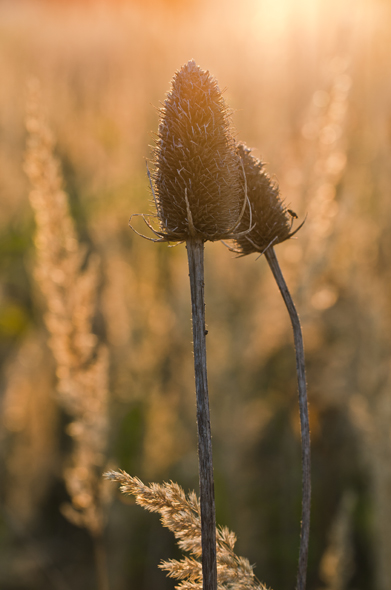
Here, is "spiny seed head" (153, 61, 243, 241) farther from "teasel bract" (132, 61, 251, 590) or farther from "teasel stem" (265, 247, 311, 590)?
"teasel stem" (265, 247, 311, 590)

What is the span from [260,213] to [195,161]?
0.25 m

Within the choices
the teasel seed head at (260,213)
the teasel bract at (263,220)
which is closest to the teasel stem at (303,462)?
the teasel bract at (263,220)

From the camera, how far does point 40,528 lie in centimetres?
403

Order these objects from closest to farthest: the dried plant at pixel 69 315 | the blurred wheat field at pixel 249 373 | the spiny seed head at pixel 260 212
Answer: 1. the spiny seed head at pixel 260 212
2. the dried plant at pixel 69 315
3. the blurred wheat field at pixel 249 373

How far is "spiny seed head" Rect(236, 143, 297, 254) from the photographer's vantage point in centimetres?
131

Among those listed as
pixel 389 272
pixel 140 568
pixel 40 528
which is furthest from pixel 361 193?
pixel 40 528

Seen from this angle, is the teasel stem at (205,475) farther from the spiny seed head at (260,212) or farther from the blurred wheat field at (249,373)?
the blurred wheat field at (249,373)

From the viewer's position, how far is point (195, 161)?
1.20 m

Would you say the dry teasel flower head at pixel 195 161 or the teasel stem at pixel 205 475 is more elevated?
the dry teasel flower head at pixel 195 161

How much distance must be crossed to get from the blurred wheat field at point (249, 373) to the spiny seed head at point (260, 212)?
44.2 inches

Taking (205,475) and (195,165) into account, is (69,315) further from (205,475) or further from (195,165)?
(205,475)

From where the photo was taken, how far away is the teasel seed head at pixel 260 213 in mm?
1309

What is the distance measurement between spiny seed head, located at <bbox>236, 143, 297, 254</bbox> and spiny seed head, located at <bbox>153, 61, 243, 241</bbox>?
107 mm

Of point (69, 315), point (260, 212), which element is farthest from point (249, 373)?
point (260, 212)
